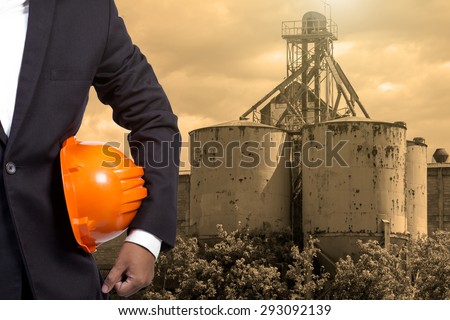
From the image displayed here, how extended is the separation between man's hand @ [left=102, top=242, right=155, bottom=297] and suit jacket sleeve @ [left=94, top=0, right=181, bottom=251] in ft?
0.33

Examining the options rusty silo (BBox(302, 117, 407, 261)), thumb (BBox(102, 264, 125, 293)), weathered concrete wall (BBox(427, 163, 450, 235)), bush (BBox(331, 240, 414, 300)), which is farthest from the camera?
weathered concrete wall (BBox(427, 163, 450, 235))

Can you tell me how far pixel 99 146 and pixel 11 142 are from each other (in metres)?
0.39

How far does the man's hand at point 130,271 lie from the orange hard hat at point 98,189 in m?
0.12

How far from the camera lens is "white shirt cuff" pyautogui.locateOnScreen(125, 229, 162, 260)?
3039 millimetres

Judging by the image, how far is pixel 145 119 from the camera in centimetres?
321

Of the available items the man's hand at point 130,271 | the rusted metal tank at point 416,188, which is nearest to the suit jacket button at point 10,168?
the man's hand at point 130,271

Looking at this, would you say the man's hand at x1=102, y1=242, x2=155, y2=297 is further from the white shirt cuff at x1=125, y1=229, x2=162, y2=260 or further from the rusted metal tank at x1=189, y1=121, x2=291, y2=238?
the rusted metal tank at x1=189, y1=121, x2=291, y2=238

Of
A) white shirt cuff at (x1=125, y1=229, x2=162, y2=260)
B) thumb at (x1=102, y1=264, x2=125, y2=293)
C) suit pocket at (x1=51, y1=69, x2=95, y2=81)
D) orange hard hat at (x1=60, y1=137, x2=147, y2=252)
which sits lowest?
thumb at (x1=102, y1=264, x2=125, y2=293)

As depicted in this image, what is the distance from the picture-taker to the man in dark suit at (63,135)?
9.39 ft

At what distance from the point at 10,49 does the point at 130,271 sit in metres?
0.78

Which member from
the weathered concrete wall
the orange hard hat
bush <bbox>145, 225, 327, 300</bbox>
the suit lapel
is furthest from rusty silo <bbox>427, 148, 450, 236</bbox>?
the suit lapel

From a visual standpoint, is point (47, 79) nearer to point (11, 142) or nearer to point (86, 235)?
point (11, 142)

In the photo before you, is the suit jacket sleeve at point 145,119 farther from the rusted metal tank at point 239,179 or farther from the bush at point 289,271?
the rusted metal tank at point 239,179
